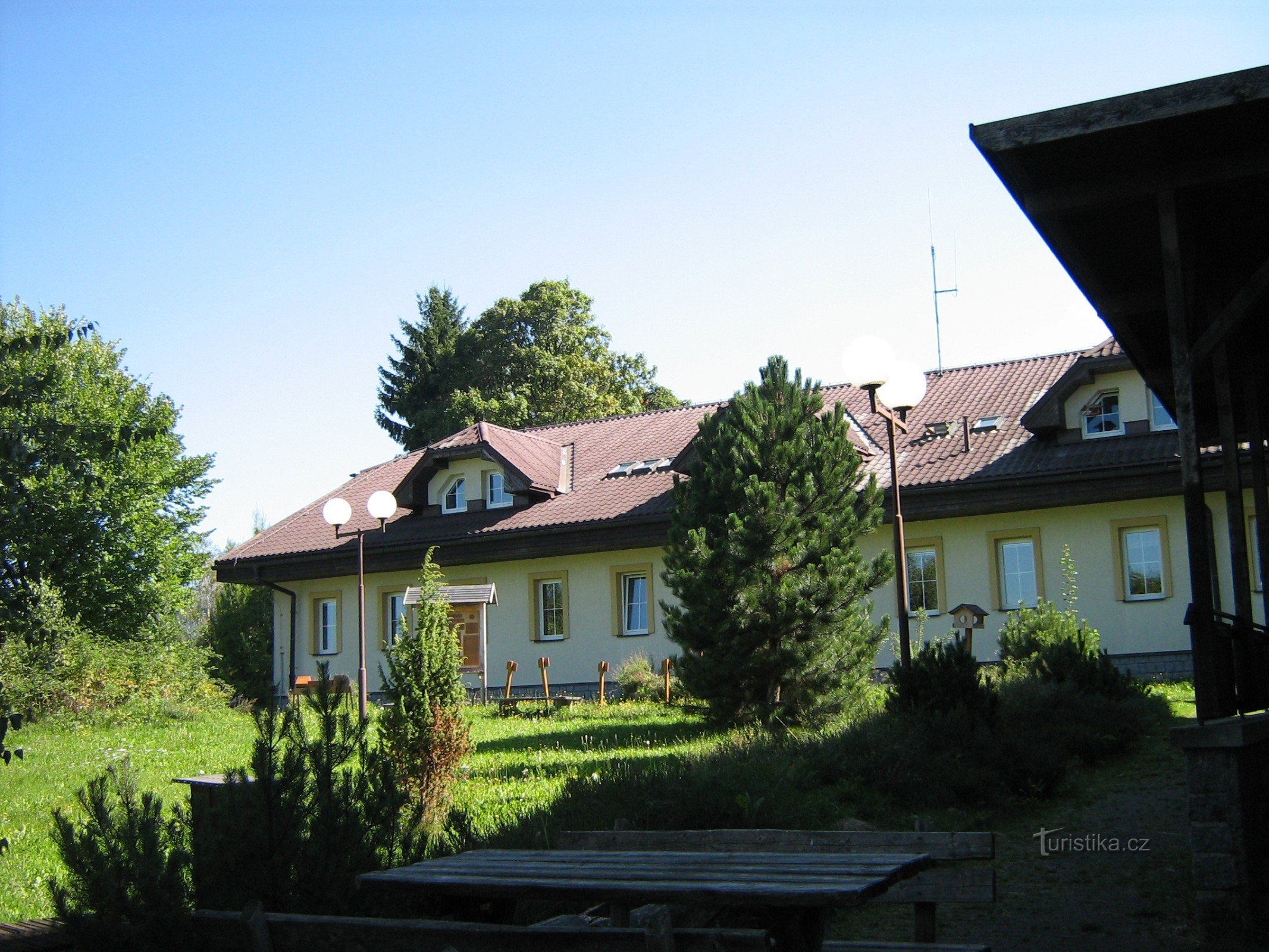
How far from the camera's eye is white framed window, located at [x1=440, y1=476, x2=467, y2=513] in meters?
27.7

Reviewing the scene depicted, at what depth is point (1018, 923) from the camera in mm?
6734

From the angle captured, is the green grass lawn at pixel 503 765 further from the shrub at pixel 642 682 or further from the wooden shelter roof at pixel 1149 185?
the wooden shelter roof at pixel 1149 185

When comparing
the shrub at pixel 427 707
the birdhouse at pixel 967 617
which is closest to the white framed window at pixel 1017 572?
the birdhouse at pixel 967 617

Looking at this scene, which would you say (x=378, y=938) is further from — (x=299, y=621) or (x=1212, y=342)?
(x=299, y=621)

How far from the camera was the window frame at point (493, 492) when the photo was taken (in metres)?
27.0

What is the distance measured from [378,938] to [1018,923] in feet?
14.1

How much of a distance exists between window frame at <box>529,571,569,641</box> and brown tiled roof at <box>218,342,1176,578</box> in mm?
1229

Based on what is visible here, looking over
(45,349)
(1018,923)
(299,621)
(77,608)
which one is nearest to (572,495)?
(299,621)

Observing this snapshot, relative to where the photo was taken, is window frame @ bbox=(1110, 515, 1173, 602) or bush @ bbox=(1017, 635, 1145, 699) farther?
window frame @ bbox=(1110, 515, 1173, 602)

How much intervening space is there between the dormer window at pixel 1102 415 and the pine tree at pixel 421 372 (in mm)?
29853

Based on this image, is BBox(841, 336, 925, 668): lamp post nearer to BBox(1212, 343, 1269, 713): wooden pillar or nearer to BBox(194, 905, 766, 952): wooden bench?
BBox(1212, 343, 1269, 713): wooden pillar

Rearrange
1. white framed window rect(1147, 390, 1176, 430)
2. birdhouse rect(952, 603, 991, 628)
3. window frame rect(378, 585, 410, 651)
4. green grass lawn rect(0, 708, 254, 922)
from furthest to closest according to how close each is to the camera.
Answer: window frame rect(378, 585, 410, 651), white framed window rect(1147, 390, 1176, 430), birdhouse rect(952, 603, 991, 628), green grass lawn rect(0, 708, 254, 922)

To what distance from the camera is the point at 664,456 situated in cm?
2667

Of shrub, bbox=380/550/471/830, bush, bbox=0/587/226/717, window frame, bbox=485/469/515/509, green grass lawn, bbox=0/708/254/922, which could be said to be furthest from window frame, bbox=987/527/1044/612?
bush, bbox=0/587/226/717
